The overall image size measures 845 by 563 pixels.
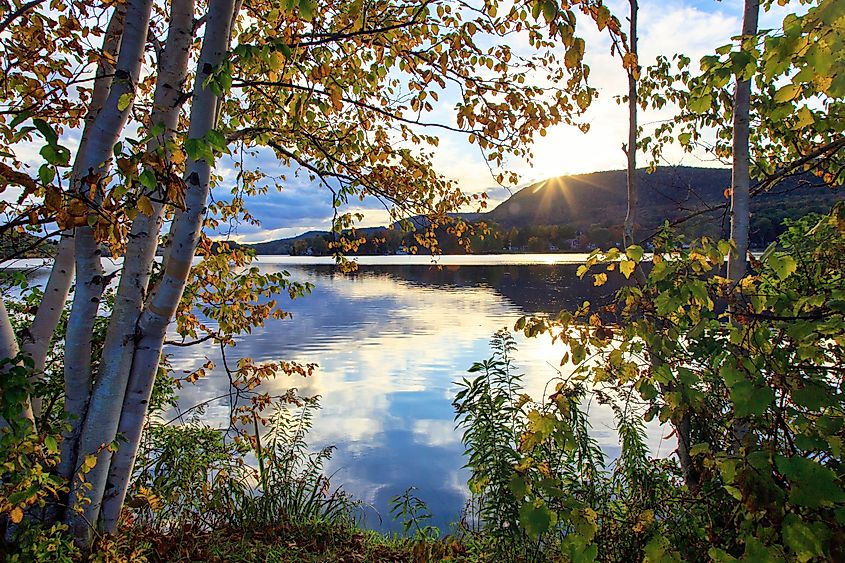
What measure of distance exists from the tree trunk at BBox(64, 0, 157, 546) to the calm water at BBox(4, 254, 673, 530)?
3877 mm

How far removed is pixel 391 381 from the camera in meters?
14.0

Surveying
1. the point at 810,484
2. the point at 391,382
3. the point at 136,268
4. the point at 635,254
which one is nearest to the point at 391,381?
the point at 391,382

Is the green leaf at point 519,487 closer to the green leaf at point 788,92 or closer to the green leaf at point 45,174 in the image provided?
the green leaf at point 788,92

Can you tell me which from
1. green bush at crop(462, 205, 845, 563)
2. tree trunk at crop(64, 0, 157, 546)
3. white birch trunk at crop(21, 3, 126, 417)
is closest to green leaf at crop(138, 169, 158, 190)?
tree trunk at crop(64, 0, 157, 546)

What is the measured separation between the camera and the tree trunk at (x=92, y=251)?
139 inches

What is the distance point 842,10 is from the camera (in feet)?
5.27

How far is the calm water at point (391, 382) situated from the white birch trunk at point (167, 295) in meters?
3.52

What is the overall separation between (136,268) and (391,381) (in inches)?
420

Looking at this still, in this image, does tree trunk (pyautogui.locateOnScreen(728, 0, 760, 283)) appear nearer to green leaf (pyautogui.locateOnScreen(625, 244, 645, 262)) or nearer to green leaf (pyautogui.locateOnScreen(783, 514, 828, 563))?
green leaf (pyautogui.locateOnScreen(625, 244, 645, 262))

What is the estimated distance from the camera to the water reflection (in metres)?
8.73

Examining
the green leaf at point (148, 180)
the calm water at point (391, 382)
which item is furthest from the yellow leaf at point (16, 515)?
the calm water at point (391, 382)

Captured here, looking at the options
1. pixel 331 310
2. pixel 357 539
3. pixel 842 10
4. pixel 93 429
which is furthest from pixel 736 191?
pixel 331 310

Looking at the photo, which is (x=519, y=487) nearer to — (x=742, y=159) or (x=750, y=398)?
(x=750, y=398)

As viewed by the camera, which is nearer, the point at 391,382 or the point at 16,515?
the point at 16,515
